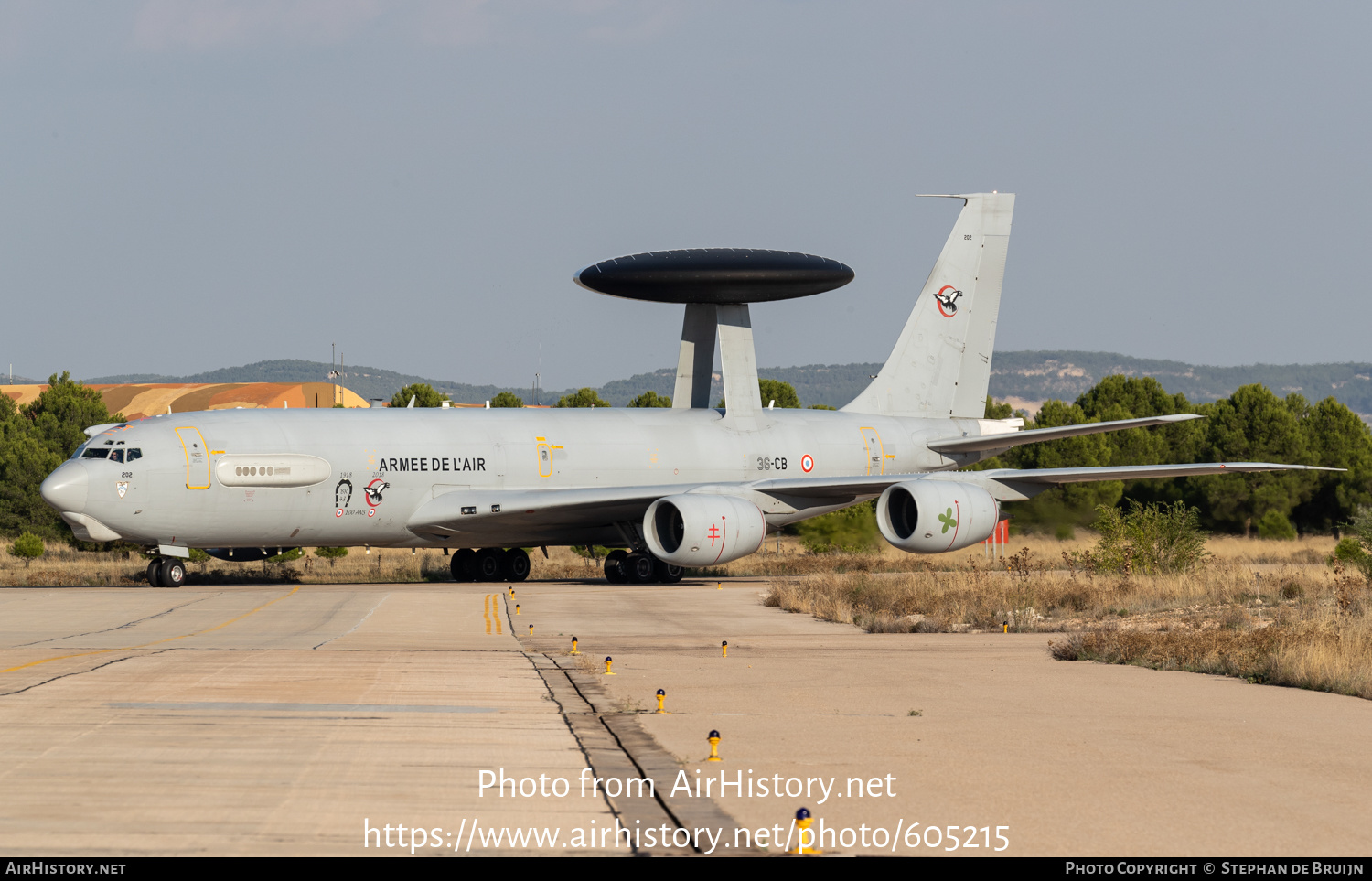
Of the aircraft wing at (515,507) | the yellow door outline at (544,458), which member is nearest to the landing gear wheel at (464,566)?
the aircraft wing at (515,507)

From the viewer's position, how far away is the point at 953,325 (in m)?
41.5

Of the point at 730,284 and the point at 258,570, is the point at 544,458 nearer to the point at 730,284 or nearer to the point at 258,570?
the point at 730,284

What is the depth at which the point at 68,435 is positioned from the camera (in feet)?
186

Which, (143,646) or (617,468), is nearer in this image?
(143,646)

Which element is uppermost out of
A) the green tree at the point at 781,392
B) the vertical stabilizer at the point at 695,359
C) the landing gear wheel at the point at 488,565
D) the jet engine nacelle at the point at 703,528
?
the green tree at the point at 781,392

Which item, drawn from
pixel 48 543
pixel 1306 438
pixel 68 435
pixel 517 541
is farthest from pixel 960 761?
pixel 1306 438

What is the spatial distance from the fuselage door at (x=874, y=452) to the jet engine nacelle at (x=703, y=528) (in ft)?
26.3

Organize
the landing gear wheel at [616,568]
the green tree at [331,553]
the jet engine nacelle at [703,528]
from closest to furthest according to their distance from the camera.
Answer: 1. the jet engine nacelle at [703,528]
2. the landing gear wheel at [616,568]
3. the green tree at [331,553]

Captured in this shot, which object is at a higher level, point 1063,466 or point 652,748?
point 1063,466

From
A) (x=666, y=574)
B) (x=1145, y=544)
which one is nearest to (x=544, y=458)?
(x=666, y=574)

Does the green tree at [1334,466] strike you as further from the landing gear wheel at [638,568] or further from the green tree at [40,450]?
the green tree at [40,450]

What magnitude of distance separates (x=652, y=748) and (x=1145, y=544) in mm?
24316

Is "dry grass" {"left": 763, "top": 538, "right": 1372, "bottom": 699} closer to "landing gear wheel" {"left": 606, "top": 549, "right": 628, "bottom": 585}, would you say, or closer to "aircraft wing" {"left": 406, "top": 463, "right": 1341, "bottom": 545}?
"aircraft wing" {"left": 406, "top": 463, "right": 1341, "bottom": 545}

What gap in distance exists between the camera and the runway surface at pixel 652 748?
23.2 ft
